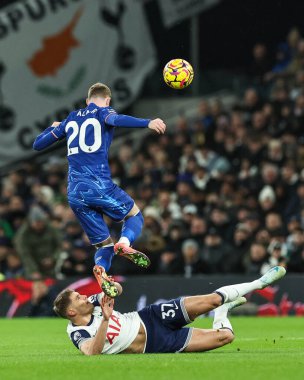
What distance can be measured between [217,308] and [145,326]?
83 centimetres

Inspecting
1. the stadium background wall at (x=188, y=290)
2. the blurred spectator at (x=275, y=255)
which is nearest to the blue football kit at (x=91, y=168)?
the stadium background wall at (x=188, y=290)

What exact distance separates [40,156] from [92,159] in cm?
1375

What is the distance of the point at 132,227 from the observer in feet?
42.5

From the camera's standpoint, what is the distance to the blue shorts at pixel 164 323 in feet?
37.2

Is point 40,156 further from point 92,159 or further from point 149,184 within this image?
point 92,159

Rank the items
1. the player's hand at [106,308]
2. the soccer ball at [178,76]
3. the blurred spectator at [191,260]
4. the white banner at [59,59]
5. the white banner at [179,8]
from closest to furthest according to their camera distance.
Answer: the player's hand at [106,308], the soccer ball at [178,76], the blurred spectator at [191,260], the white banner at [59,59], the white banner at [179,8]

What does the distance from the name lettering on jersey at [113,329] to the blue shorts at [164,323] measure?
30cm

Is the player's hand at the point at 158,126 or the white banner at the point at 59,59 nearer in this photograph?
the player's hand at the point at 158,126

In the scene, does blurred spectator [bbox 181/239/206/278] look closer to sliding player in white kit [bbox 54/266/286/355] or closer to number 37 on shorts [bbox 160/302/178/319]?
sliding player in white kit [bbox 54/266/286/355]

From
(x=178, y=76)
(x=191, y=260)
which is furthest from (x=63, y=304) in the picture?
(x=191, y=260)

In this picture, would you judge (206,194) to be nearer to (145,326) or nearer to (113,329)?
(145,326)

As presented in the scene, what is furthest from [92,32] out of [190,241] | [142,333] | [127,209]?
[142,333]

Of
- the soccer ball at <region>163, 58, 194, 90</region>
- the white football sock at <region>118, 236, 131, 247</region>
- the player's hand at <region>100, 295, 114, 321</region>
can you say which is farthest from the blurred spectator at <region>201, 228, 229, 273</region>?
the player's hand at <region>100, 295, 114, 321</region>

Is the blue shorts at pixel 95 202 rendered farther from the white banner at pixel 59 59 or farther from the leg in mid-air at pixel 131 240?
the white banner at pixel 59 59
